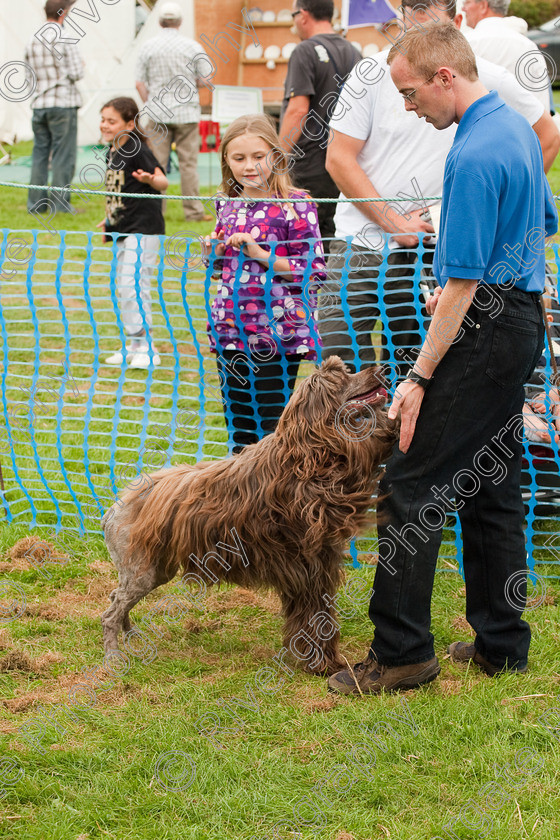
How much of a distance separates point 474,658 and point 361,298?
5.98 feet

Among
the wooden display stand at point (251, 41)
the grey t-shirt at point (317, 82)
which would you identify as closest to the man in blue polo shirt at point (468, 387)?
the grey t-shirt at point (317, 82)

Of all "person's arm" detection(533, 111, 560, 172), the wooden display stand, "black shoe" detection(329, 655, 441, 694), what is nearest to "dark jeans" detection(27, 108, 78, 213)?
the wooden display stand

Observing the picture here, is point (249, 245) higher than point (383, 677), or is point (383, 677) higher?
point (249, 245)

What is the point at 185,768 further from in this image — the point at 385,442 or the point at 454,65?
the point at 454,65

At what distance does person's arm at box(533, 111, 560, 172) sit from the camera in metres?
4.13

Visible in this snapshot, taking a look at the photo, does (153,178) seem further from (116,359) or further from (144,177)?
(116,359)

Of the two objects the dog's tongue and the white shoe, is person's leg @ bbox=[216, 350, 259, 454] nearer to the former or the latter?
the dog's tongue

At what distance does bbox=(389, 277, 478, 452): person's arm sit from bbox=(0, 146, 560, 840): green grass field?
1005mm

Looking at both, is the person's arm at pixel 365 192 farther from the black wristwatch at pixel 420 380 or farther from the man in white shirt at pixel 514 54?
the black wristwatch at pixel 420 380

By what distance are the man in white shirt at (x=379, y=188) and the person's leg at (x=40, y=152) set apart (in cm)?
853

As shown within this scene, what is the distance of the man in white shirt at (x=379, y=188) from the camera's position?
410 cm

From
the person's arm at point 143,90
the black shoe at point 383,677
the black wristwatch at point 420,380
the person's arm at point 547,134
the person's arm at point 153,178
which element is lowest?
the black shoe at point 383,677

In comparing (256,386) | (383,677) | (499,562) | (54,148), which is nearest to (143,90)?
(54,148)

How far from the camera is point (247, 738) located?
9.76ft
